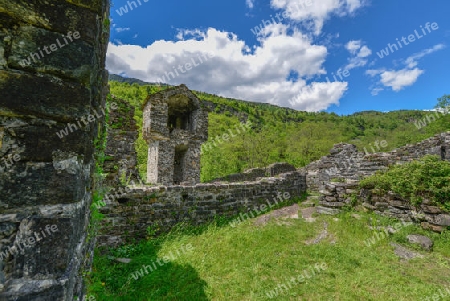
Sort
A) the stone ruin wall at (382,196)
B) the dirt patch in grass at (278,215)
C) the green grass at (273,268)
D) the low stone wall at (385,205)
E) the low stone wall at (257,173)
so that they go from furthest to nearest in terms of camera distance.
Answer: the low stone wall at (257,173) < the dirt patch in grass at (278,215) < the stone ruin wall at (382,196) < the low stone wall at (385,205) < the green grass at (273,268)

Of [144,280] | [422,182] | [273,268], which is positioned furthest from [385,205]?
[144,280]

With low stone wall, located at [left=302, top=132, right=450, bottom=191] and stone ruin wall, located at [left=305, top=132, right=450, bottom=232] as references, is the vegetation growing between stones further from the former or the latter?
low stone wall, located at [left=302, top=132, right=450, bottom=191]

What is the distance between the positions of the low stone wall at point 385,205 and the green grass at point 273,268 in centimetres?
27

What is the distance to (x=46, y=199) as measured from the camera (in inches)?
47.2

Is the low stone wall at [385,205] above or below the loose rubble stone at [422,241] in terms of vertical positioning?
above

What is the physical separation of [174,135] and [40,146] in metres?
11.8

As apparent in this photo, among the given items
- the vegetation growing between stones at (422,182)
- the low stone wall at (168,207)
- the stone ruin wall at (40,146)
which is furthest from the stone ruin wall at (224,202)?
the stone ruin wall at (40,146)

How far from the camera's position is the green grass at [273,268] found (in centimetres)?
356

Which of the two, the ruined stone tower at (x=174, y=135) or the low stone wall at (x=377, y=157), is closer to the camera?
the low stone wall at (x=377, y=157)

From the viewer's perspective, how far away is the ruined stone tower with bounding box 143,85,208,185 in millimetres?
12180

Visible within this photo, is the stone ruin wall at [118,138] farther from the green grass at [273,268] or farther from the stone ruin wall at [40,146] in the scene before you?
the stone ruin wall at [40,146]

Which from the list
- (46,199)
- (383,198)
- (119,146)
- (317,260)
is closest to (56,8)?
(46,199)

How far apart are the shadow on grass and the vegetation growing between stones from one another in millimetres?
5438

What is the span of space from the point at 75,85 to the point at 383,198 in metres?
7.31
